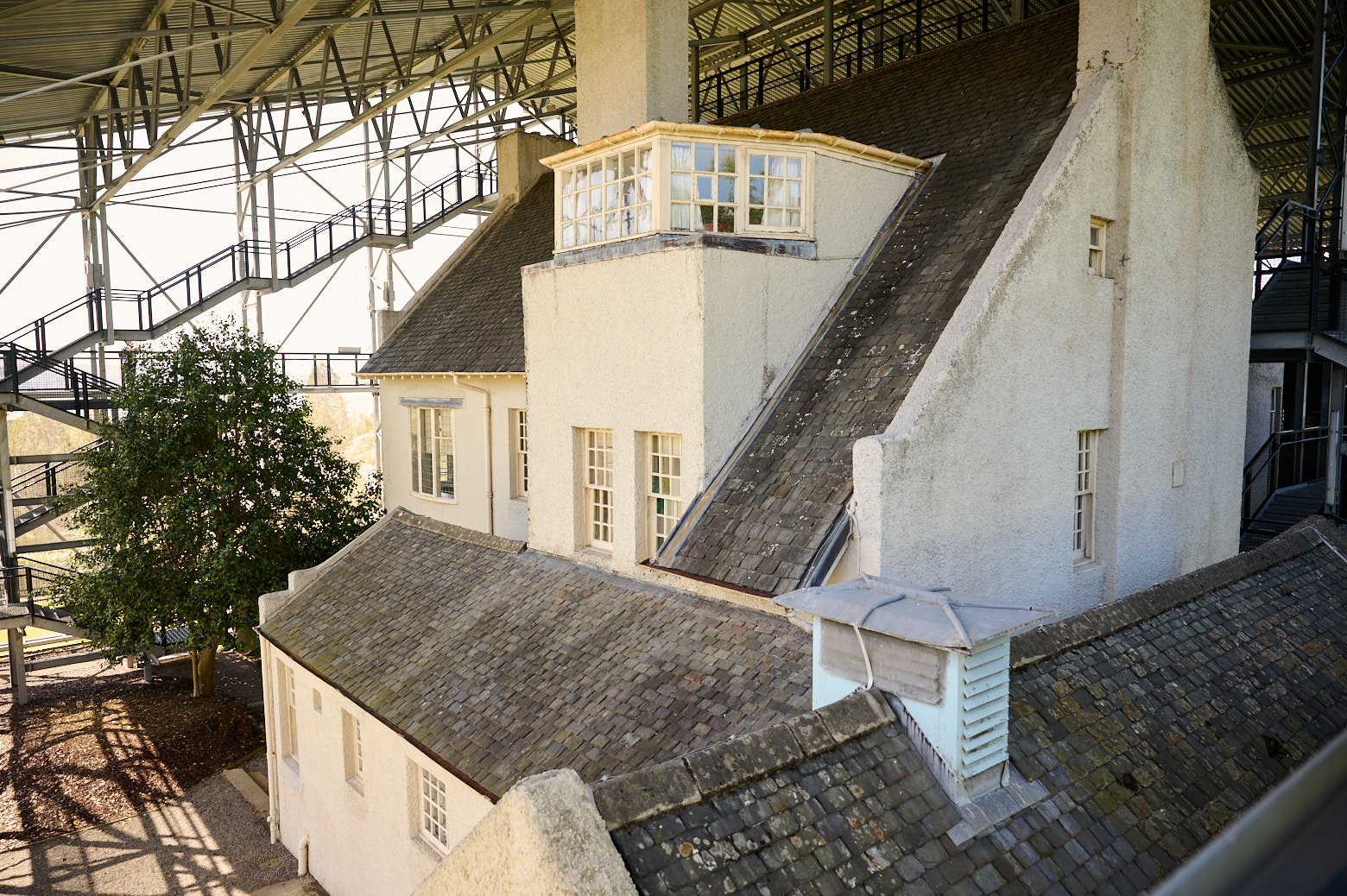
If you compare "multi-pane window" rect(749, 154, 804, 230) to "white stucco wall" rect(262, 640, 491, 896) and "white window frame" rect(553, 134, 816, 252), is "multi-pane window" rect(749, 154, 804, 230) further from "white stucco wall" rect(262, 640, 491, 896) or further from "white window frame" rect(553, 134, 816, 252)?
"white stucco wall" rect(262, 640, 491, 896)

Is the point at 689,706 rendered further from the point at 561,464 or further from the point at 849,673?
the point at 561,464

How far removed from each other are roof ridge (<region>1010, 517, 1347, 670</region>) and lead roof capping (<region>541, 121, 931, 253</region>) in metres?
5.86

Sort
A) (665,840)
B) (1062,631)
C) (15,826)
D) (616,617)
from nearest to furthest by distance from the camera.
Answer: (665,840) → (1062,631) → (616,617) → (15,826)

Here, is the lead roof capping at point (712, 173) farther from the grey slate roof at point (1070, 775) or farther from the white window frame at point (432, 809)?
the white window frame at point (432, 809)

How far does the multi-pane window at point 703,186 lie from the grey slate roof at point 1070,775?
620 centimetres

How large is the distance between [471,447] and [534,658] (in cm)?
940

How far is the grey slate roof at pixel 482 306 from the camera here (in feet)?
61.5

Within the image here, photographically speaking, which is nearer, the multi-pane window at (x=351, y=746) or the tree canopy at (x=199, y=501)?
the multi-pane window at (x=351, y=746)

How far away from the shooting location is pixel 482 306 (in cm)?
2070

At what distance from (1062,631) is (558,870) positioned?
5729mm

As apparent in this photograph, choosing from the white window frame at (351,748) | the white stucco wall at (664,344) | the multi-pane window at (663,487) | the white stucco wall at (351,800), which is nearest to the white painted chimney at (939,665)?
the white stucco wall at (351,800)

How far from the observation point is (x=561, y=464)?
44.0 ft

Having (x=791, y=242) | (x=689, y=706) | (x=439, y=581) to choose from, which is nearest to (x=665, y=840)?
(x=689, y=706)

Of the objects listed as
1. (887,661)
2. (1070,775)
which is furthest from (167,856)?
(1070,775)
